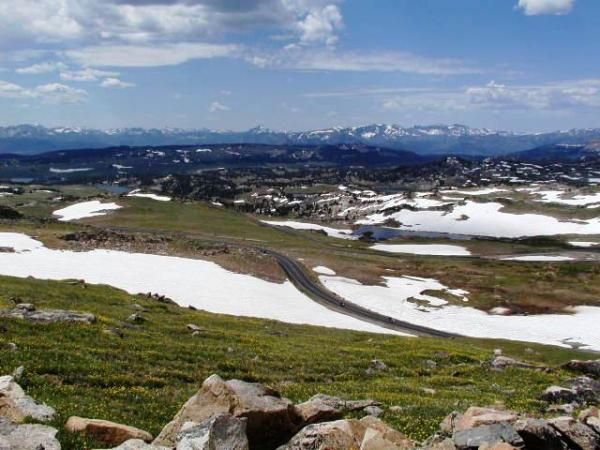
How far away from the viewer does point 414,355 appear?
40.3m

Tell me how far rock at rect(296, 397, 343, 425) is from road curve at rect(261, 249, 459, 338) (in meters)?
66.1

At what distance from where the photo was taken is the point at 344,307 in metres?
94.7

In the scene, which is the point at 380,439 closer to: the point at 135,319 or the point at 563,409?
the point at 563,409

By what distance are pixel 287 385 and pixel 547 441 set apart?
12756mm

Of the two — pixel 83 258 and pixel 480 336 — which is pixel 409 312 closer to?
pixel 480 336

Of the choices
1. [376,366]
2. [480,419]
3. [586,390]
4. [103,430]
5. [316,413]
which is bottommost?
[376,366]

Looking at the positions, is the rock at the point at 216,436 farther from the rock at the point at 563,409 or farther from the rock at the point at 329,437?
the rock at the point at 563,409

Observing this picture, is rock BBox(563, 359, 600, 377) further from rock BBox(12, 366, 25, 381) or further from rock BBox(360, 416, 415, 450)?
rock BBox(12, 366, 25, 381)

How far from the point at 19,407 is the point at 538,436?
1376cm

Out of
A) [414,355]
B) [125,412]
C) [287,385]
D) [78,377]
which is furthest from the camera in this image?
[414,355]

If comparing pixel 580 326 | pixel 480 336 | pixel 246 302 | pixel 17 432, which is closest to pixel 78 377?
pixel 17 432

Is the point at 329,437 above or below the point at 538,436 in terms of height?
above

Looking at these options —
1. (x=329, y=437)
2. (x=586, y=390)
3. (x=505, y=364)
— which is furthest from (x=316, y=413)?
(x=505, y=364)

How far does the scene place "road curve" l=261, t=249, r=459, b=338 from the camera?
83.2 m
